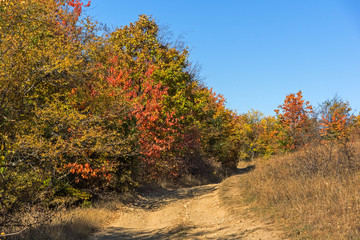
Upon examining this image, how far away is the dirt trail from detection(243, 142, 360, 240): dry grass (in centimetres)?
82

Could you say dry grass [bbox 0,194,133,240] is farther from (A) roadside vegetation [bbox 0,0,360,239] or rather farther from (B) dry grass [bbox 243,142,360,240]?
(B) dry grass [bbox 243,142,360,240]

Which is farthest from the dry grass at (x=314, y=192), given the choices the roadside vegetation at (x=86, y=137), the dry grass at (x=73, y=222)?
the dry grass at (x=73, y=222)

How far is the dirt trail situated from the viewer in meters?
9.97

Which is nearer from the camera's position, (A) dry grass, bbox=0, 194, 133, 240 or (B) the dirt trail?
(A) dry grass, bbox=0, 194, 133, 240

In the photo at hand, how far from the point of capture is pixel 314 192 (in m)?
10.2

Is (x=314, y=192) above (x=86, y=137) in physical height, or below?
below

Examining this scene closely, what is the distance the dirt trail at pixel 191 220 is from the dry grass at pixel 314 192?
0.82m

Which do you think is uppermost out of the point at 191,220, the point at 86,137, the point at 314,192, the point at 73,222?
the point at 86,137

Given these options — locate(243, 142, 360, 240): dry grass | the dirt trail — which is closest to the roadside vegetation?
locate(243, 142, 360, 240): dry grass

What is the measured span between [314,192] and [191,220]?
521cm

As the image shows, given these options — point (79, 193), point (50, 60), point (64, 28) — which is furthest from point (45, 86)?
point (79, 193)

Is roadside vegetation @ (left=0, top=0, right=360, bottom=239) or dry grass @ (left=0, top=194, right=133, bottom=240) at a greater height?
roadside vegetation @ (left=0, top=0, right=360, bottom=239)

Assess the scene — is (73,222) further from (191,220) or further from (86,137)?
(191,220)

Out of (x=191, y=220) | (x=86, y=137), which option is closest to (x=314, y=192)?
(x=191, y=220)
